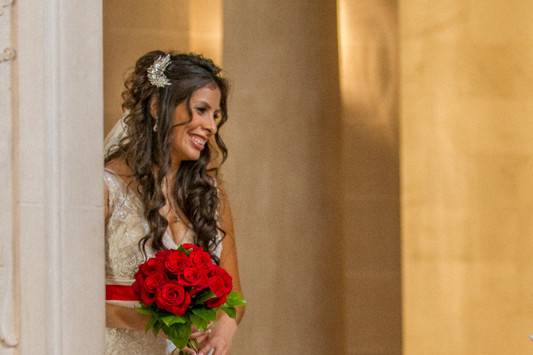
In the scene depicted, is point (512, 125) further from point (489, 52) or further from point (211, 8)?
point (211, 8)

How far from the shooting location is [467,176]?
5.75 m

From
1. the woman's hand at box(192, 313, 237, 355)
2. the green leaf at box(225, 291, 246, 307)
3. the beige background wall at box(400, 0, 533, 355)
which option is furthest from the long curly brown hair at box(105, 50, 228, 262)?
the beige background wall at box(400, 0, 533, 355)

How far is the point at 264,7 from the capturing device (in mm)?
5695

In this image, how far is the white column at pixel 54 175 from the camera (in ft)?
11.1

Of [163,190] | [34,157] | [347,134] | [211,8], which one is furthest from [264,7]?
[34,157]

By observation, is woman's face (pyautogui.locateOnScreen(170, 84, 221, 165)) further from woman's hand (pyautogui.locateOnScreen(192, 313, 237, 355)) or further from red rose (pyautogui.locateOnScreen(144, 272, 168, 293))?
red rose (pyautogui.locateOnScreen(144, 272, 168, 293))

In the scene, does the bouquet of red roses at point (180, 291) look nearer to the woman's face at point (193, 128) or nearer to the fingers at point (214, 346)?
the fingers at point (214, 346)

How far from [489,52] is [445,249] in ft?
3.11

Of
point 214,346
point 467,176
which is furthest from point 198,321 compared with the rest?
point 467,176

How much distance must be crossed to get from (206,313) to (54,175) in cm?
77

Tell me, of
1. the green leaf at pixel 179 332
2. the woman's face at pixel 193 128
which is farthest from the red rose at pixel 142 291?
the woman's face at pixel 193 128

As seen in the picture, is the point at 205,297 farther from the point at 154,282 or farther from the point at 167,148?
the point at 167,148

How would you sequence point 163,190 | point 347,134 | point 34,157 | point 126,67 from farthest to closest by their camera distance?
point 347,134 → point 126,67 → point 163,190 → point 34,157

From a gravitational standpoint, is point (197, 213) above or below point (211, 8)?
below
